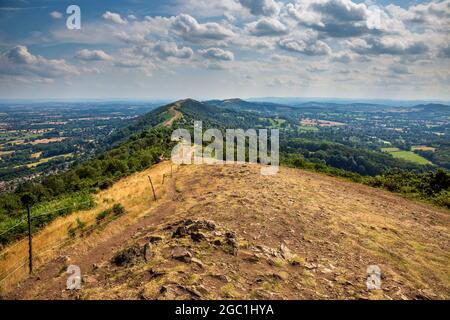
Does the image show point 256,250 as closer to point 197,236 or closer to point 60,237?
point 197,236

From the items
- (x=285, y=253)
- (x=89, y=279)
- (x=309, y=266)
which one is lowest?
(x=89, y=279)

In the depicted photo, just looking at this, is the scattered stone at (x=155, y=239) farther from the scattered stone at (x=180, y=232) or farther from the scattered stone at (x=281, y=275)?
the scattered stone at (x=281, y=275)

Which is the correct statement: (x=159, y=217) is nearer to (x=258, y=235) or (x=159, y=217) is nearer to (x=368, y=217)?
(x=258, y=235)

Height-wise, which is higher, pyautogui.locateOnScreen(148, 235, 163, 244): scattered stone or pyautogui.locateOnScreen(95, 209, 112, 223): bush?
pyautogui.locateOnScreen(148, 235, 163, 244): scattered stone

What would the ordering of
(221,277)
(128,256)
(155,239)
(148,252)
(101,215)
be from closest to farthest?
(221,277), (148,252), (128,256), (155,239), (101,215)

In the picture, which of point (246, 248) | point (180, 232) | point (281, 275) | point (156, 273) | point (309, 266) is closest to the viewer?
point (156, 273)

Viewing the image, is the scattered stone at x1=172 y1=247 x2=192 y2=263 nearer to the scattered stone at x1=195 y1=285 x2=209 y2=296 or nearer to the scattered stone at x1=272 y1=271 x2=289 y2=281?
the scattered stone at x1=195 y1=285 x2=209 y2=296

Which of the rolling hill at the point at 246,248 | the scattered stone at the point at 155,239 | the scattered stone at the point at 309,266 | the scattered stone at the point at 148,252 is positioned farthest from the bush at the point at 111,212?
the scattered stone at the point at 309,266

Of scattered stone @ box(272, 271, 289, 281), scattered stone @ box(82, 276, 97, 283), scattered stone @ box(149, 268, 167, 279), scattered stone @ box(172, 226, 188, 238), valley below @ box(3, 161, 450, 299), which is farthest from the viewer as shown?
scattered stone @ box(172, 226, 188, 238)

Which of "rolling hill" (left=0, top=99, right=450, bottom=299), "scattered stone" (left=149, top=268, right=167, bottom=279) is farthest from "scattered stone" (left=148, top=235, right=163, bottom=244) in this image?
"scattered stone" (left=149, top=268, right=167, bottom=279)

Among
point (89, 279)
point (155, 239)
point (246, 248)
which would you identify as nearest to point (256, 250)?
point (246, 248)
